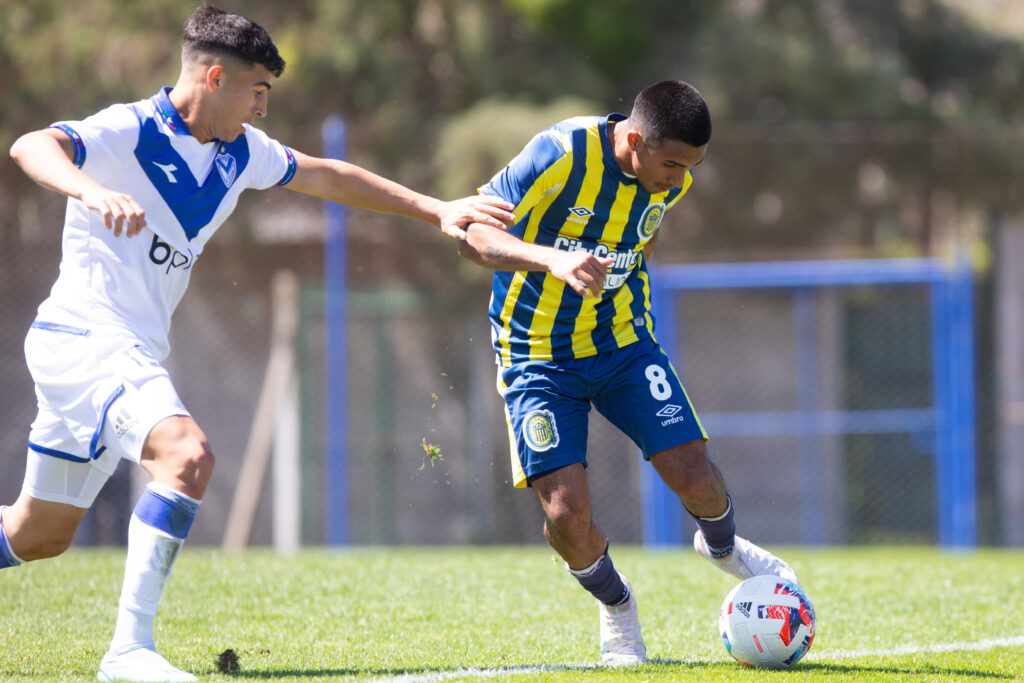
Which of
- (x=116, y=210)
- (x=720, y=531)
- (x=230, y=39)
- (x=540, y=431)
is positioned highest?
(x=230, y=39)

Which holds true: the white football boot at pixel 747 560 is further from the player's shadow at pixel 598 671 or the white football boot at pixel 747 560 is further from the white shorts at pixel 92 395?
the white shorts at pixel 92 395

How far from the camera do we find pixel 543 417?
438 centimetres

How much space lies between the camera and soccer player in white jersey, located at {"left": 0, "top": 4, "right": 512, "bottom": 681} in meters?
3.62

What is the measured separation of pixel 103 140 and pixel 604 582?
2.31 meters

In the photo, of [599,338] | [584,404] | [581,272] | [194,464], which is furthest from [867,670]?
[194,464]

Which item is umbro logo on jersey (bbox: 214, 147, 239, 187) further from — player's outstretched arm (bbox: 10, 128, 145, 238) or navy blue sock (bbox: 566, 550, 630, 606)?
navy blue sock (bbox: 566, 550, 630, 606)

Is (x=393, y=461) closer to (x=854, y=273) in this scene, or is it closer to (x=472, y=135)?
(x=472, y=135)

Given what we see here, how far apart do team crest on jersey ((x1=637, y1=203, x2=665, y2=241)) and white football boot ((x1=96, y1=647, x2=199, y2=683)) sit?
2295mm

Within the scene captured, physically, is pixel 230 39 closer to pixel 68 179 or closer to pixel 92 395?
pixel 68 179

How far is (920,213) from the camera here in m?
13.9

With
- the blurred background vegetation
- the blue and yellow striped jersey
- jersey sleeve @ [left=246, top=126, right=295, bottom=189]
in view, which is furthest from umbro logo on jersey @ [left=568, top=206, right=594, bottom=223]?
the blurred background vegetation

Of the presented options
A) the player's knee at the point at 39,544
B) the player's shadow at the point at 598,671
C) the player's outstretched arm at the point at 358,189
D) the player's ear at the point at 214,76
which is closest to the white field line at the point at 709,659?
the player's shadow at the point at 598,671

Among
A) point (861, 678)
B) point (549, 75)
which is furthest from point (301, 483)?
point (861, 678)

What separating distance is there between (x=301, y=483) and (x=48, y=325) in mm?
7129
